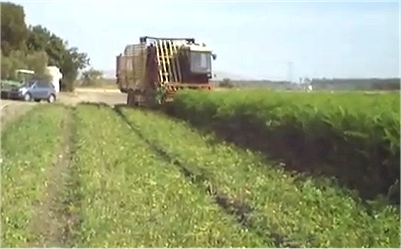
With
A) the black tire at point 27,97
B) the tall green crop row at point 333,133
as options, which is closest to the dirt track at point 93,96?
the black tire at point 27,97

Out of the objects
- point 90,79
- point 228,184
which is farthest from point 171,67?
point 228,184

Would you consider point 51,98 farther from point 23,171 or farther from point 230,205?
point 230,205

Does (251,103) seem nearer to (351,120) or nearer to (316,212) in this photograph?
(351,120)

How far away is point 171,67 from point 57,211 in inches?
920

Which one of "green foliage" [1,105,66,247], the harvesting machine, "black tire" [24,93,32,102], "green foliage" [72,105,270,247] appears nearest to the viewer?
"green foliage" [72,105,270,247]

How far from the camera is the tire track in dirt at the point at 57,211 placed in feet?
25.7

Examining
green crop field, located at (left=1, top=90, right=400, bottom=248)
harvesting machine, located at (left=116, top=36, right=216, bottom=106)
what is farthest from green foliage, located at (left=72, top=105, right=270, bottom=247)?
harvesting machine, located at (left=116, top=36, right=216, bottom=106)

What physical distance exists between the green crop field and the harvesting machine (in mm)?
13487

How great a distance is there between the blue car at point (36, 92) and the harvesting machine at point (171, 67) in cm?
772

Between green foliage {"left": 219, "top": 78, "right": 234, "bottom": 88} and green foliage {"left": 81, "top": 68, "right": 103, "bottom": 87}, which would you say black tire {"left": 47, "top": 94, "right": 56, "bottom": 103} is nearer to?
green foliage {"left": 81, "top": 68, "right": 103, "bottom": 87}

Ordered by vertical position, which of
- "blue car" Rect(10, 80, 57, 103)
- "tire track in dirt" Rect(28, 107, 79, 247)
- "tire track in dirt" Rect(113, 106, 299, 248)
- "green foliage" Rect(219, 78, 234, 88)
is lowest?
"tire track in dirt" Rect(113, 106, 299, 248)

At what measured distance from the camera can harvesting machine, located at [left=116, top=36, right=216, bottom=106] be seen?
31.9 meters

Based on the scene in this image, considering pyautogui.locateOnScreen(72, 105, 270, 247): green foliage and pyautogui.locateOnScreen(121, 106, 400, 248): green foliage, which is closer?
pyautogui.locateOnScreen(72, 105, 270, 247): green foliage

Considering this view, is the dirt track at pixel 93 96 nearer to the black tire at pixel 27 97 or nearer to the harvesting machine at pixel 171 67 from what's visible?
the black tire at pixel 27 97
